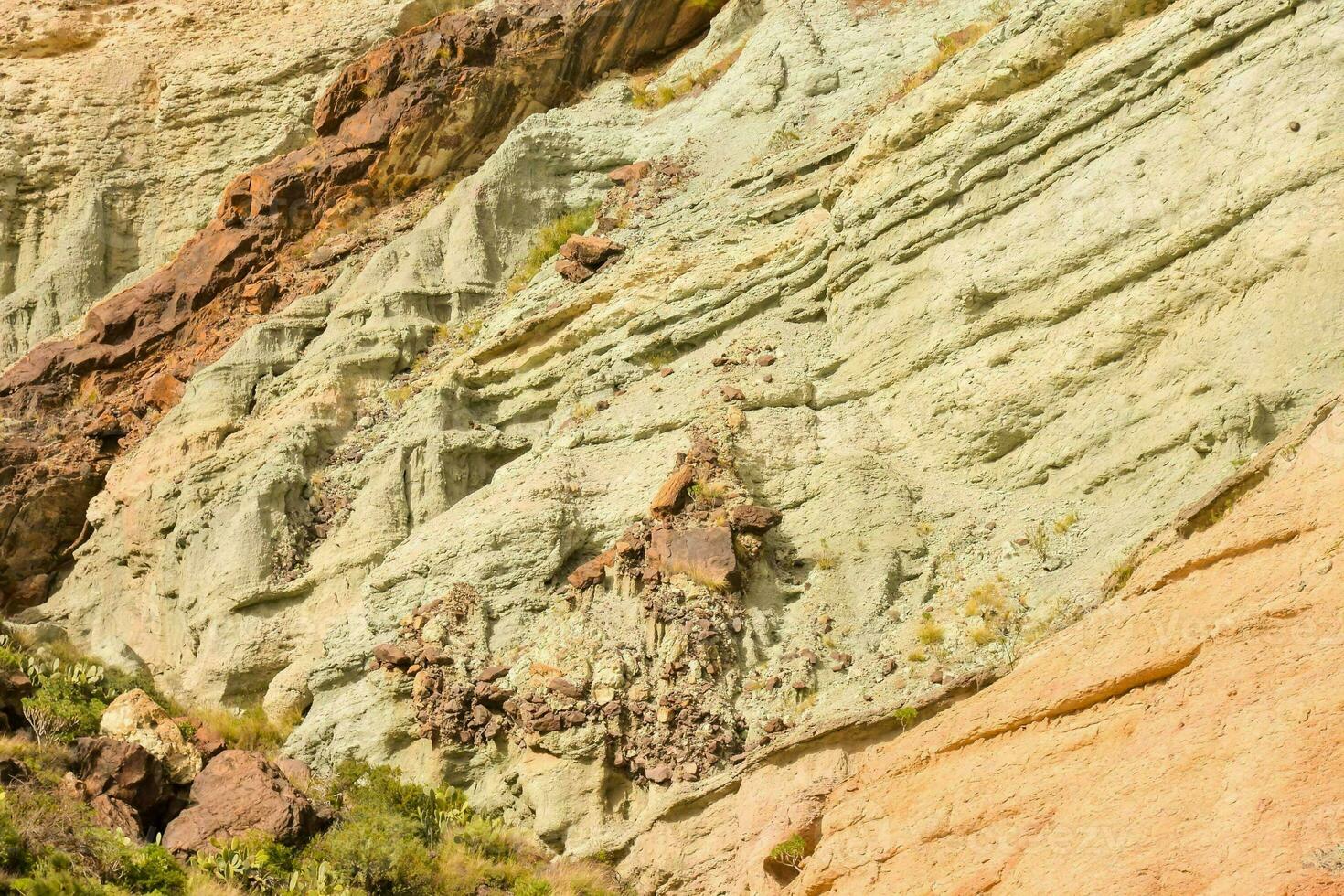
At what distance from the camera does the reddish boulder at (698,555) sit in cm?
1052

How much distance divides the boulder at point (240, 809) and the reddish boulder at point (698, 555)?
364 centimetres

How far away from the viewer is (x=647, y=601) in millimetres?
10570

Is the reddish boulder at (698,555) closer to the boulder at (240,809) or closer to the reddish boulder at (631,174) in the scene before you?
the boulder at (240,809)

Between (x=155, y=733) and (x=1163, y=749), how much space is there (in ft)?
28.5

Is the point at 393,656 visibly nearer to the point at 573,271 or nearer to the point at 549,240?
the point at 573,271

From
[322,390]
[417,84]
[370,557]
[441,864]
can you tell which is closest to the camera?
[441,864]

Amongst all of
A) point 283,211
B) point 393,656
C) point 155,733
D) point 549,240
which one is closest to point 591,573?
point 393,656

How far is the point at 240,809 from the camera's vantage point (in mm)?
9727

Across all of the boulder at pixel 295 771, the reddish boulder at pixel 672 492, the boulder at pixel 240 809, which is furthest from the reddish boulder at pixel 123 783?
the reddish boulder at pixel 672 492

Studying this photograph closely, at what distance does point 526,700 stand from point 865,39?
40.3 ft

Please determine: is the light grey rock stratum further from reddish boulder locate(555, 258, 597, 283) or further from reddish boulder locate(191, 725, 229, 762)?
reddish boulder locate(191, 725, 229, 762)

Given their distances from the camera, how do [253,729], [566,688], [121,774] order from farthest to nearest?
[253,729] < [566,688] < [121,774]

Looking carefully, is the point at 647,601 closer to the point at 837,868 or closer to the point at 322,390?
the point at 837,868

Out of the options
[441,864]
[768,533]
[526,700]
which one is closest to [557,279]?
[768,533]
